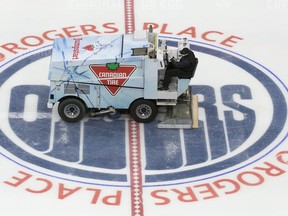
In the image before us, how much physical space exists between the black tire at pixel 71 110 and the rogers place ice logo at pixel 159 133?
0.43 ft

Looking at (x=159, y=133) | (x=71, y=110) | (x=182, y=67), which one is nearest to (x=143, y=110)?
(x=159, y=133)

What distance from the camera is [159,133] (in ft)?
57.5

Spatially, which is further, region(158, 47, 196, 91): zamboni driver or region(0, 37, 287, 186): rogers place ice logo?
region(158, 47, 196, 91): zamboni driver

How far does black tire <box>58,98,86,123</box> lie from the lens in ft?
57.3

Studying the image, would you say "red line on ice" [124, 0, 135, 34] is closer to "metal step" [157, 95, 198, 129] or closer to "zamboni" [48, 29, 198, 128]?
"zamboni" [48, 29, 198, 128]

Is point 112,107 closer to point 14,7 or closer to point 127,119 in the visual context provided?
point 127,119

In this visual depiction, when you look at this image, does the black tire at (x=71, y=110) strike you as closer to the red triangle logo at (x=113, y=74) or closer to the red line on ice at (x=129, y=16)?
the red triangle logo at (x=113, y=74)

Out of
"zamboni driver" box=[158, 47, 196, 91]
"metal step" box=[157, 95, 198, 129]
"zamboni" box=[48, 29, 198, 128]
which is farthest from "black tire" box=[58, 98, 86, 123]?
"zamboni driver" box=[158, 47, 196, 91]

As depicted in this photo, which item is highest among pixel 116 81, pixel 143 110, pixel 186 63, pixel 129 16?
pixel 129 16

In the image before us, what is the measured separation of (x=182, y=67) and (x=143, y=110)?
1.06 metres

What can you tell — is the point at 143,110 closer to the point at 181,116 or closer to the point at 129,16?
the point at 181,116

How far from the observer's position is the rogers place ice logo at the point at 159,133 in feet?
54.7

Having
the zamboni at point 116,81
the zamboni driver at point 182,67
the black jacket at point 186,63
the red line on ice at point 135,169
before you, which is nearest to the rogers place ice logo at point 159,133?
the red line on ice at point 135,169

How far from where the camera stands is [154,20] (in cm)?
2069
